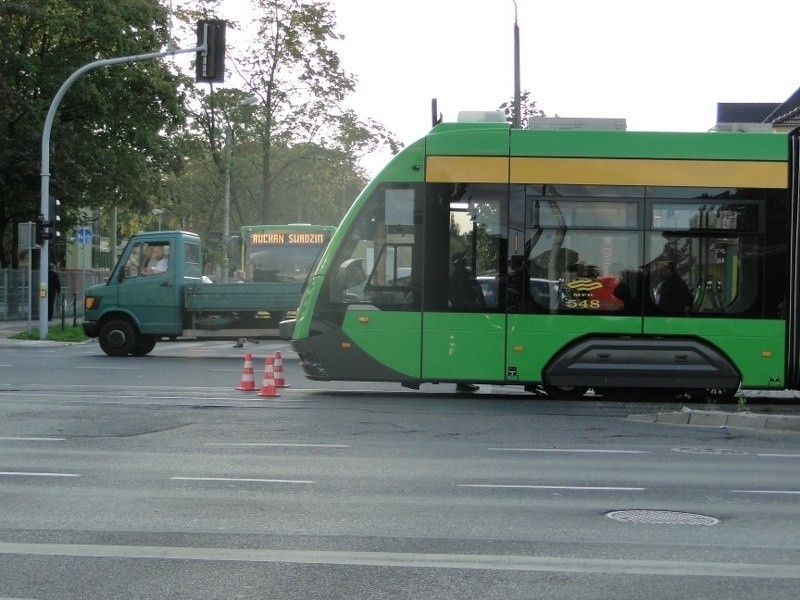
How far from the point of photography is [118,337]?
26078 mm

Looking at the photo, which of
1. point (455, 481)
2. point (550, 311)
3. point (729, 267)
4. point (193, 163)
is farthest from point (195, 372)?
point (193, 163)

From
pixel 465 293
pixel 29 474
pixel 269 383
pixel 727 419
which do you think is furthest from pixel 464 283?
pixel 29 474

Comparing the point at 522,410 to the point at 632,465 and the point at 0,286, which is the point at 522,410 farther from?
the point at 0,286

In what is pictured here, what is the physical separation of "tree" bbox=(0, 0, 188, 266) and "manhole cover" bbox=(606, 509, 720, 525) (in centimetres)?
3489

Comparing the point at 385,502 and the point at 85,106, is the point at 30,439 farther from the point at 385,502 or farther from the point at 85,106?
the point at 85,106

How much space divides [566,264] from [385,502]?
8440 millimetres

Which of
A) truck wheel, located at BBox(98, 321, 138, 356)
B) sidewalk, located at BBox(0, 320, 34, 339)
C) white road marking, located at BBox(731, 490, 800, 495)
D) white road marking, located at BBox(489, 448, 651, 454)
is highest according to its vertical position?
truck wheel, located at BBox(98, 321, 138, 356)

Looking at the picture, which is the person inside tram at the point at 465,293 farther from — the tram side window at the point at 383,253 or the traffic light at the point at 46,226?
the traffic light at the point at 46,226

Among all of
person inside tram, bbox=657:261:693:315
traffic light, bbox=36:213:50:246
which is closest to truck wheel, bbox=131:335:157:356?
traffic light, bbox=36:213:50:246

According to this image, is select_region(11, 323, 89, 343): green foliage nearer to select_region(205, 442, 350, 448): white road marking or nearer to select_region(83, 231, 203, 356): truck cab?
select_region(83, 231, 203, 356): truck cab

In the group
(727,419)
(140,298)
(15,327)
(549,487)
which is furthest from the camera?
(15,327)

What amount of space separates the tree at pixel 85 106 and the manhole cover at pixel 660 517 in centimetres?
3489

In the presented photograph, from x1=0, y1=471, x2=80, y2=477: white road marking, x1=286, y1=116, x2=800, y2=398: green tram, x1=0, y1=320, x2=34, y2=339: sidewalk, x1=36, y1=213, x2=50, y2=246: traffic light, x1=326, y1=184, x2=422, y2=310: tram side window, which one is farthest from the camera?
x1=0, y1=320, x2=34, y2=339: sidewalk

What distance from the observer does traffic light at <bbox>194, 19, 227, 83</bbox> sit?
956 inches
